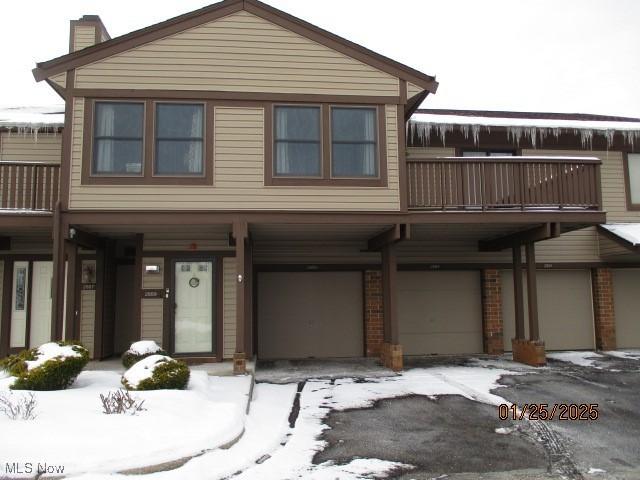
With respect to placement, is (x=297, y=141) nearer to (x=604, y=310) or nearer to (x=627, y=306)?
(x=604, y=310)

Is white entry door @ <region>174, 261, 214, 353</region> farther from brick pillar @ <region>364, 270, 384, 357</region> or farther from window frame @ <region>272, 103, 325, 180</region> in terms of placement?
brick pillar @ <region>364, 270, 384, 357</region>

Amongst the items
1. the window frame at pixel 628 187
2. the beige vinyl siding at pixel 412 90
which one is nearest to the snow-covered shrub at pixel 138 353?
the beige vinyl siding at pixel 412 90

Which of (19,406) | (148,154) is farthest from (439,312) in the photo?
(19,406)

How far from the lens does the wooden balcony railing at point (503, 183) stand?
1018 cm

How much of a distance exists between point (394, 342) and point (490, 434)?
13.5 feet

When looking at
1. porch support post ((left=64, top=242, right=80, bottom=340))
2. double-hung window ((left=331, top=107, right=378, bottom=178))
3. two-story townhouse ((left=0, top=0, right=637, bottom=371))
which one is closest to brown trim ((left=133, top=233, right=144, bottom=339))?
two-story townhouse ((left=0, top=0, right=637, bottom=371))

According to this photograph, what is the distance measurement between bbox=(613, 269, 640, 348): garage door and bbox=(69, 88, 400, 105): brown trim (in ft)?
24.9

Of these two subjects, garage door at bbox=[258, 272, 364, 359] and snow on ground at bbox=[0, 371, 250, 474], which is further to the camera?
garage door at bbox=[258, 272, 364, 359]

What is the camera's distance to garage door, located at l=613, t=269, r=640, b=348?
13141 millimetres

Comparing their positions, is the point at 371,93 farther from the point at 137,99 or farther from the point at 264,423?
the point at 264,423

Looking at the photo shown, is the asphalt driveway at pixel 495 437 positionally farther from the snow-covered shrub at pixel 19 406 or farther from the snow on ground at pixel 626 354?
the snow on ground at pixel 626 354

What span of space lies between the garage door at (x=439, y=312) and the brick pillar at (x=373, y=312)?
62 centimetres

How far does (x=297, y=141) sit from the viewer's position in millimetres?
9938
